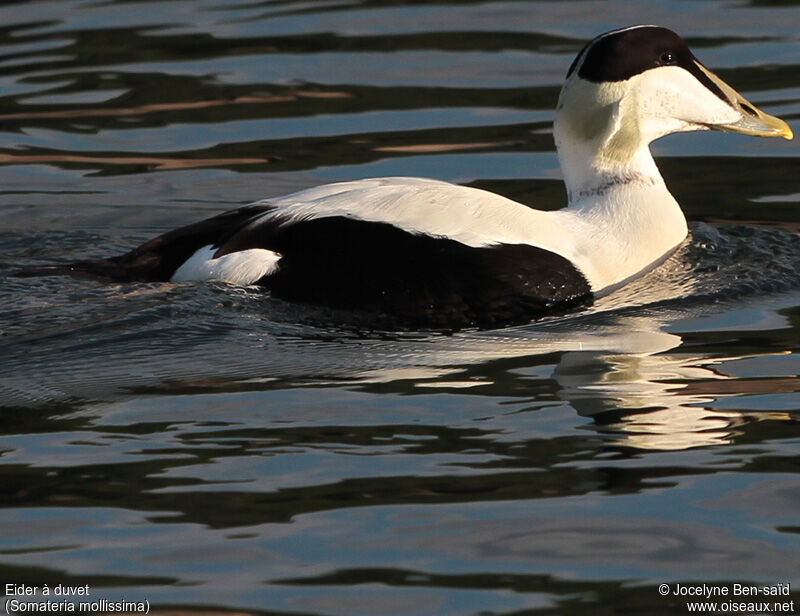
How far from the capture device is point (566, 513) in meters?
3.63

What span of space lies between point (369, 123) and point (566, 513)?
4.69 m

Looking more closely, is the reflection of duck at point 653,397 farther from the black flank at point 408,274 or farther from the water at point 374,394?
the black flank at point 408,274

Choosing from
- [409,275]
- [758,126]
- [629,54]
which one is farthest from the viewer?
[758,126]

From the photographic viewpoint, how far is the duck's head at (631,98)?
5719 mm

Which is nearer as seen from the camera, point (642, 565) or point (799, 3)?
point (642, 565)

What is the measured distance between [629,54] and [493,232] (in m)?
0.94

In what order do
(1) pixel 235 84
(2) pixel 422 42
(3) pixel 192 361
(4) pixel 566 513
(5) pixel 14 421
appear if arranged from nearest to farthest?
1. (4) pixel 566 513
2. (5) pixel 14 421
3. (3) pixel 192 361
4. (1) pixel 235 84
5. (2) pixel 422 42

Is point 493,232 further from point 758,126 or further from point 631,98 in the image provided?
point 758,126

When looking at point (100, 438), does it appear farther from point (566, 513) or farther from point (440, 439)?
point (566, 513)

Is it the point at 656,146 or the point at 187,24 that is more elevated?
the point at 187,24

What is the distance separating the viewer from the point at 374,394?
447cm

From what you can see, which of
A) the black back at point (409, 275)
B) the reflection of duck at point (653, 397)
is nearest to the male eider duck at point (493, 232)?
the black back at point (409, 275)

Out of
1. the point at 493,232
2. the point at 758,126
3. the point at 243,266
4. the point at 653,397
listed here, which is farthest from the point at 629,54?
the point at 653,397

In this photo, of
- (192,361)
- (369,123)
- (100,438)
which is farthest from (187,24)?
(100,438)
